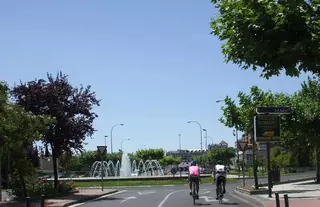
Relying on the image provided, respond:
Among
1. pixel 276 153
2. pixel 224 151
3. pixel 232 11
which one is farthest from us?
pixel 224 151

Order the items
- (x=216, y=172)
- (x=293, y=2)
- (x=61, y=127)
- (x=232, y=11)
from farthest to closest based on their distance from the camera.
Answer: (x=61, y=127) < (x=216, y=172) < (x=232, y=11) < (x=293, y=2)

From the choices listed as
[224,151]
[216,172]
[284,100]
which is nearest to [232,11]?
[216,172]

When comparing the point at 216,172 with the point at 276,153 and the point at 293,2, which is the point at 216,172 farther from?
the point at 276,153

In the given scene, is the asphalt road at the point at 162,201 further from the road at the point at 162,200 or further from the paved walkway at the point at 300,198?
the paved walkway at the point at 300,198

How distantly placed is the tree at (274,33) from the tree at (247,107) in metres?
19.6

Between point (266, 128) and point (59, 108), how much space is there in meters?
12.5

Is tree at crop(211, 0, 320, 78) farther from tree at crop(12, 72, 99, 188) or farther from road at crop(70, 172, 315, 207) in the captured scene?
tree at crop(12, 72, 99, 188)

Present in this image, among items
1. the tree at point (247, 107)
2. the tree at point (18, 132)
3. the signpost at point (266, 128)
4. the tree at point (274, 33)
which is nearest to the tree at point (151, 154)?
the tree at point (247, 107)

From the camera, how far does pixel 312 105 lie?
1390 inches

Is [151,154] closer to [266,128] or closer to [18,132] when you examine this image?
[266,128]

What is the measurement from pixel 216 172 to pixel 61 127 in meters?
10.7

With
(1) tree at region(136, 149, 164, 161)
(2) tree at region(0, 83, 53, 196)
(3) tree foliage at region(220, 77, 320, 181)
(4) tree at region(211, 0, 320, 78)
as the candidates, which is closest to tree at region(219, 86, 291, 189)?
(3) tree foliage at region(220, 77, 320, 181)

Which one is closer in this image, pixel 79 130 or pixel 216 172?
pixel 216 172

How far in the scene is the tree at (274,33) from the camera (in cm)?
942
